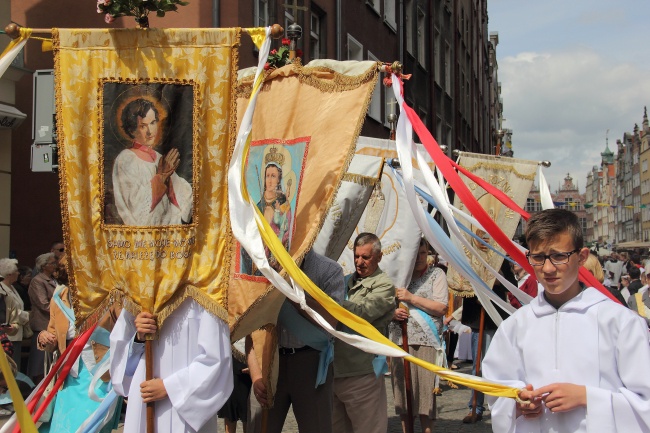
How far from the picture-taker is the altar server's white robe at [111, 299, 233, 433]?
4.32 meters

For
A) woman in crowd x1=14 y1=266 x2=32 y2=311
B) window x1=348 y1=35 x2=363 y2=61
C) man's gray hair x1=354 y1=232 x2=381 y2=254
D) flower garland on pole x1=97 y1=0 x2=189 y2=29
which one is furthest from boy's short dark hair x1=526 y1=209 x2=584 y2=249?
window x1=348 y1=35 x2=363 y2=61

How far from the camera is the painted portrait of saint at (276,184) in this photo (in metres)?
4.88

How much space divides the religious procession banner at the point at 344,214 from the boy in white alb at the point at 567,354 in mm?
2299

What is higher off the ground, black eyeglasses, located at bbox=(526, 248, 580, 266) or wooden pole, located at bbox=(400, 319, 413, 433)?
black eyeglasses, located at bbox=(526, 248, 580, 266)

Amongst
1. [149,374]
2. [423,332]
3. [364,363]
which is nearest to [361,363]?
[364,363]

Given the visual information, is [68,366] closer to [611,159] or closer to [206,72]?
[206,72]

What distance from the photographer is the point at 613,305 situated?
135 inches

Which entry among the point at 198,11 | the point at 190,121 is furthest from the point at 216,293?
the point at 198,11

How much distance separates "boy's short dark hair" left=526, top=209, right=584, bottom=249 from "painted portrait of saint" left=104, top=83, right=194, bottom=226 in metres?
1.80

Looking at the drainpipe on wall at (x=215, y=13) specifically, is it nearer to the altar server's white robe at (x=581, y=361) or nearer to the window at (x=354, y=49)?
the window at (x=354, y=49)

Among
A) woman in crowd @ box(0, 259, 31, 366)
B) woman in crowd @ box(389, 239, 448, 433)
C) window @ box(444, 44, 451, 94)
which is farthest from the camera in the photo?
window @ box(444, 44, 451, 94)

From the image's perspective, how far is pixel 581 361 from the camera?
339 centimetres

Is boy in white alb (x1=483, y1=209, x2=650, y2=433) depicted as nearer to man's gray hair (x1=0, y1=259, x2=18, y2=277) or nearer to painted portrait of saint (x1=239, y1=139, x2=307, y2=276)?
painted portrait of saint (x1=239, y1=139, x2=307, y2=276)

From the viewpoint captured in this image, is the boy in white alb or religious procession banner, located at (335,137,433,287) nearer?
the boy in white alb
